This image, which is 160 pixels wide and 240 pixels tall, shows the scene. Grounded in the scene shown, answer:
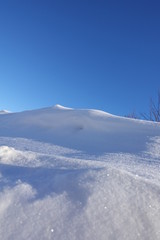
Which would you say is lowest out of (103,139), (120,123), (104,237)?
(104,237)

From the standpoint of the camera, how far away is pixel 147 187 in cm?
92

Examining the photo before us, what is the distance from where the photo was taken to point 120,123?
271cm

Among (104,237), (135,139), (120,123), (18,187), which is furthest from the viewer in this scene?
(120,123)

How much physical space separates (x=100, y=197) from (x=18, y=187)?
0.34 meters

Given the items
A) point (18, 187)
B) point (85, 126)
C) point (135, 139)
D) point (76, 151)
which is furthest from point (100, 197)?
point (85, 126)

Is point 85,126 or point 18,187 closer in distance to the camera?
point 18,187

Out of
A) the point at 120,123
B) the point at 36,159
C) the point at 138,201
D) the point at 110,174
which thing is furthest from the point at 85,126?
the point at 138,201

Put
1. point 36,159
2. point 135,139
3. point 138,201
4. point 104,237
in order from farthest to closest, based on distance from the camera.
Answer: point 135,139
point 36,159
point 138,201
point 104,237

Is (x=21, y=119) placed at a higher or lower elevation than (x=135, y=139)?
higher

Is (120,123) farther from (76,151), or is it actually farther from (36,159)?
(36,159)

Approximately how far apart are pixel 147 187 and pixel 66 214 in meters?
0.35

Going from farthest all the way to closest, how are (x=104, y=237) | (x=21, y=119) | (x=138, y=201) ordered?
(x=21, y=119) < (x=138, y=201) < (x=104, y=237)

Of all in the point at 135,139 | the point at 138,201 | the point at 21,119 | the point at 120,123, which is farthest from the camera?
the point at 21,119

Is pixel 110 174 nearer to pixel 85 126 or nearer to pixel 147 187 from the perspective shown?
pixel 147 187
